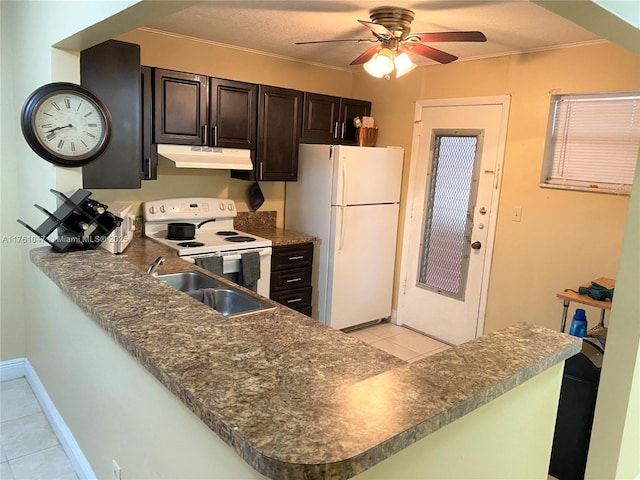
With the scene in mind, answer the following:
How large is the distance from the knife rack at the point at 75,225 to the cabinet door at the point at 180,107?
1220 millimetres

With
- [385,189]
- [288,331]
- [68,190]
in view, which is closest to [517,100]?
[385,189]

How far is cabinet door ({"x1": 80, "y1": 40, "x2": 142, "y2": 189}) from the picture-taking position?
253cm

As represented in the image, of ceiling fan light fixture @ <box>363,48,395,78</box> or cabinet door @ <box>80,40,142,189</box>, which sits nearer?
cabinet door @ <box>80,40,142,189</box>

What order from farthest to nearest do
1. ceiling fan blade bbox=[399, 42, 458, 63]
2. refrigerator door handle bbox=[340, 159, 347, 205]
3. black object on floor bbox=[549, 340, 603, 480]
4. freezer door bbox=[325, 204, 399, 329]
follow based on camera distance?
freezer door bbox=[325, 204, 399, 329] < refrigerator door handle bbox=[340, 159, 347, 205] < ceiling fan blade bbox=[399, 42, 458, 63] < black object on floor bbox=[549, 340, 603, 480]

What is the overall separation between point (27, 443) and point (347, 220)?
2.71 metres

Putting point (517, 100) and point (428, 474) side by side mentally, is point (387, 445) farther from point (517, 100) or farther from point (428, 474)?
point (517, 100)

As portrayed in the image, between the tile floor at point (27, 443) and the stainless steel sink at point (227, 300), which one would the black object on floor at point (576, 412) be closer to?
the stainless steel sink at point (227, 300)

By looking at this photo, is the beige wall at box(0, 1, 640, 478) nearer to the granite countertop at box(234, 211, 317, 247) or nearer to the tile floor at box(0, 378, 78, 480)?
the tile floor at box(0, 378, 78, 480)

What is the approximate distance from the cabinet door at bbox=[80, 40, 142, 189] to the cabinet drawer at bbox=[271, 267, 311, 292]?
1551mm

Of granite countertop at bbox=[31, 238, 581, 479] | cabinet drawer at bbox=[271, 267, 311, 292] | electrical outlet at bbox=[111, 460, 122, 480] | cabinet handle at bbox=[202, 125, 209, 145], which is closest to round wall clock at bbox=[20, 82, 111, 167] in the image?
granite countertop at bbox=[31, 238, 581, 479]

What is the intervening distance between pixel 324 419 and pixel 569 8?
1.29 meters

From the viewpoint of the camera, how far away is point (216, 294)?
7.79 feet

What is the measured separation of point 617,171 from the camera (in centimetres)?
314

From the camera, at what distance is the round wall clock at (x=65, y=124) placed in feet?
7.06
